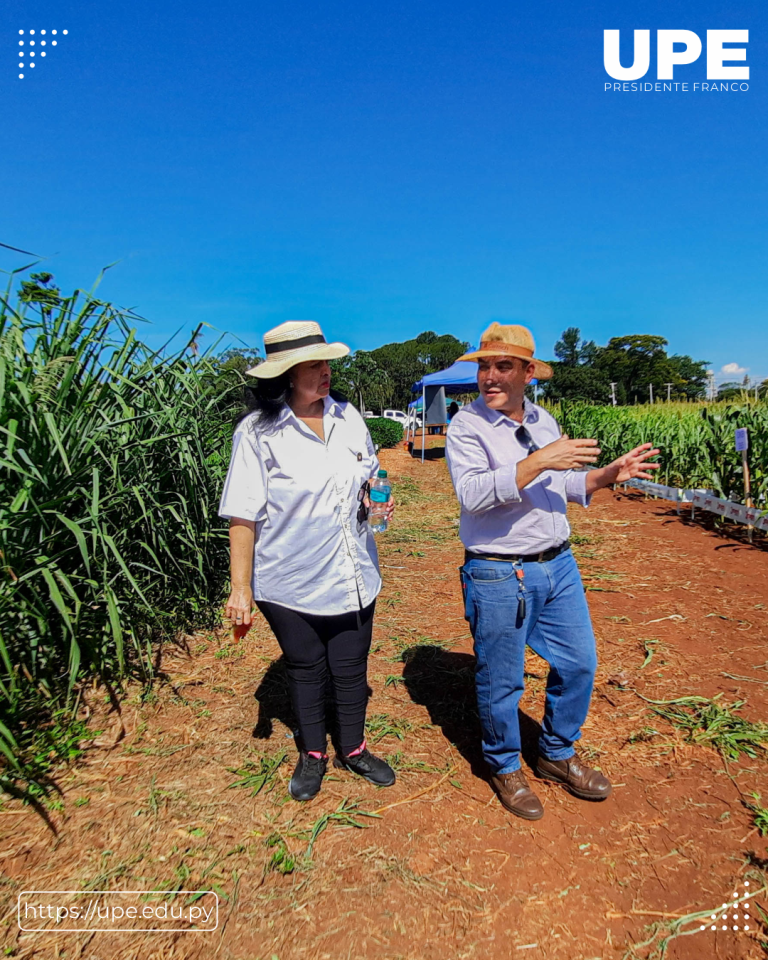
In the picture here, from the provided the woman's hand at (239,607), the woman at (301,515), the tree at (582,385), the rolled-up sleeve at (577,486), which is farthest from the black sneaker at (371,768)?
the tree at (582,385)

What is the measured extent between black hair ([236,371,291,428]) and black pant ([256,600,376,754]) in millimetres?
675

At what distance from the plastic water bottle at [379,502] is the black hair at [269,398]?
0.47m

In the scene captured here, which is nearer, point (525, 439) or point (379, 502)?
point (525, 439)

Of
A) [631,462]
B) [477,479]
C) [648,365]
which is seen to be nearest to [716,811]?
[631,462]

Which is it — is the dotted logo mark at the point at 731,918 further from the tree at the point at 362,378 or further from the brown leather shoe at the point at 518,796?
the tree at the point at 362,378

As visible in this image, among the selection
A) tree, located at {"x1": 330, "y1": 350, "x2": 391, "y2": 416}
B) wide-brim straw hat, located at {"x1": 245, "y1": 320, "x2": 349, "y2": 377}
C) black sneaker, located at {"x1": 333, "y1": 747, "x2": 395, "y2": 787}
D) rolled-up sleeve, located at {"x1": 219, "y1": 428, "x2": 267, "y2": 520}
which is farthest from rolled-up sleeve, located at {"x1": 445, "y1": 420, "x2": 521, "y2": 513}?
tree, located at {"x1": 330, "y1": 350, "x2": 391, "y2": 416}

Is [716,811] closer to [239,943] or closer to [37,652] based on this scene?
[239,943]

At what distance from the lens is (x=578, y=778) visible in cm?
235

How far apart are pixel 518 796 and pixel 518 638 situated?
616mm

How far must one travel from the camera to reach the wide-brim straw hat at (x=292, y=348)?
7.05ft

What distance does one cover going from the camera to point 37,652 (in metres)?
A: 2.59

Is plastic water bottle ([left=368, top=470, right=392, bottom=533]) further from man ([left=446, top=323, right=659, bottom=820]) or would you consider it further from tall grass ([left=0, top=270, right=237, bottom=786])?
tall grass ([left=0, top=270, right=237, bottom=786])

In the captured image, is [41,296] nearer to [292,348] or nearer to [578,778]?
[292,348]

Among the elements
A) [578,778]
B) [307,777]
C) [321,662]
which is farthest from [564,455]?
[307,777]
